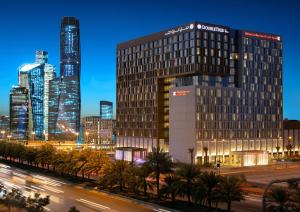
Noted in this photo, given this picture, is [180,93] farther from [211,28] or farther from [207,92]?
[211,28]

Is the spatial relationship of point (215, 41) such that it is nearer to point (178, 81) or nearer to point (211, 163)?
point (178, 81)

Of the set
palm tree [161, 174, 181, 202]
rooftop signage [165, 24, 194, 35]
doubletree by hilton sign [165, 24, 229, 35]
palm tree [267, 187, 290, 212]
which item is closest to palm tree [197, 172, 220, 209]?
palm tree [161, 174, 181, 202]

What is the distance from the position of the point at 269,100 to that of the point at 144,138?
4252 centimetres

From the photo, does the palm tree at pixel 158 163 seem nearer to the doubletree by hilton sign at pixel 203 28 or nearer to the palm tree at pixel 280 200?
the palm tree at pixel 280 200

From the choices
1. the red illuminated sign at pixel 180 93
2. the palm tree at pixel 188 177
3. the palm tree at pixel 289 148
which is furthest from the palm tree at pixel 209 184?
the palm tree at pixel 289 148

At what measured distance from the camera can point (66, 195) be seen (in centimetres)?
7175

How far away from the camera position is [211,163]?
404ft

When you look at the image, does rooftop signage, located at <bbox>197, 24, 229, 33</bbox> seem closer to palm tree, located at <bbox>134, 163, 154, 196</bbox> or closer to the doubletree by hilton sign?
the doubletree by hilton sign

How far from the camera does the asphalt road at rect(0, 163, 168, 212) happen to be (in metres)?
61.2

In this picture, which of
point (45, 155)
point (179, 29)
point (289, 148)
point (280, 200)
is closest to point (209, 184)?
point (280, 200)

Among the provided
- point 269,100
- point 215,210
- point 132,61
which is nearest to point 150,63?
point 132,61

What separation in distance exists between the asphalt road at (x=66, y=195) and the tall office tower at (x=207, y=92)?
4907cm

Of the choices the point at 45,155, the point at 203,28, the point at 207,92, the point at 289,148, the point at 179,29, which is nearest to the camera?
the point at 45,155

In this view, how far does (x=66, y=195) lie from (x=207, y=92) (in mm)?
66462
